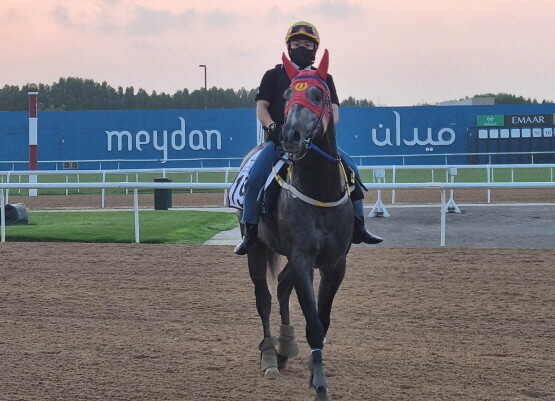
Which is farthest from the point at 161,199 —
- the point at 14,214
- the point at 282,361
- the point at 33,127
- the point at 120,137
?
the point at 120,137

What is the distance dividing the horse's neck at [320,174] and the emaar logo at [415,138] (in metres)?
33.8

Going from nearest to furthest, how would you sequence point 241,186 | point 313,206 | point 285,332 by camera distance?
point 313,206
point 285,332
point 241,186

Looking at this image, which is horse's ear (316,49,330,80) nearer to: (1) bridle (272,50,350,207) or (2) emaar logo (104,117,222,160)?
(1) bridle (272,50,350,207)

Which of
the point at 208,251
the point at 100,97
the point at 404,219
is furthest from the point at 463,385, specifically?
the point at 100,97

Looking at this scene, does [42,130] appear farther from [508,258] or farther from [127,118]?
[508,258]

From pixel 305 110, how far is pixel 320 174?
1.76ft

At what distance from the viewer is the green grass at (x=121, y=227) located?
13953 mm

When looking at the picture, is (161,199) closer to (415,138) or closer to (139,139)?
(139,139)

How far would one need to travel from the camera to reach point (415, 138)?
38.9 metres

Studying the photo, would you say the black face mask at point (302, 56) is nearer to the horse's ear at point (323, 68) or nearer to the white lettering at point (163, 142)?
the horse's ear at point (323, 68)

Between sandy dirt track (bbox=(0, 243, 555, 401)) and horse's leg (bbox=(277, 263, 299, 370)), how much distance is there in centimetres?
11

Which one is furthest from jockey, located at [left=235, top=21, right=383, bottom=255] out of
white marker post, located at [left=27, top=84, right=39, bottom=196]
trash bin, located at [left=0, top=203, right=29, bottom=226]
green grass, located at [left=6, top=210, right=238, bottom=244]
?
white marker post, located at [left=27, top=84, right=39, bottom=196]

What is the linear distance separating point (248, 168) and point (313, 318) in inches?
59.4

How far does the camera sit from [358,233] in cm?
598
